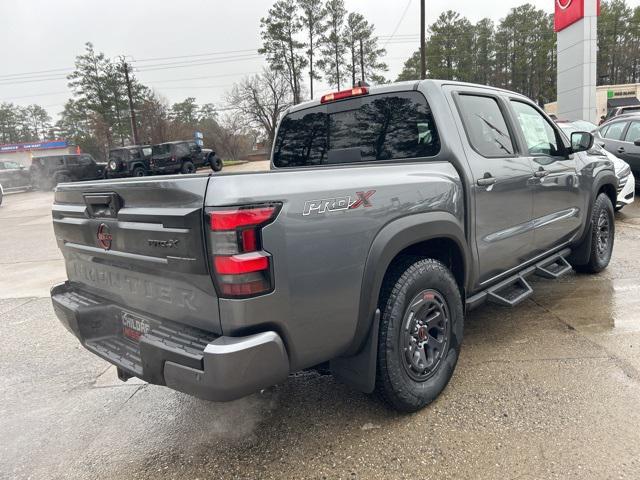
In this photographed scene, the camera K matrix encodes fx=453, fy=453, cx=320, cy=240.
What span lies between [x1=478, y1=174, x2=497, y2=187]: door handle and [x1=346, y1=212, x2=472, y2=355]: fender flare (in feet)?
1.81

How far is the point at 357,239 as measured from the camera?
219cm

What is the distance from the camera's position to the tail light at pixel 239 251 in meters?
1.82

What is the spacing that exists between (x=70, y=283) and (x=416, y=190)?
2250mm

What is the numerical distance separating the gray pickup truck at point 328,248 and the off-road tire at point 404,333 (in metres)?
0.01

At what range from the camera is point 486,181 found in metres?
3.04

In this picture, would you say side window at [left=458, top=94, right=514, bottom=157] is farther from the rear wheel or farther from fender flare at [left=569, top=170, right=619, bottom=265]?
the rear wheel

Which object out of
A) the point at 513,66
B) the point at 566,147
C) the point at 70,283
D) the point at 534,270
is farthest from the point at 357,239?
the point at 513,66

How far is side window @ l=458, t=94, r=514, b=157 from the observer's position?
124 inches

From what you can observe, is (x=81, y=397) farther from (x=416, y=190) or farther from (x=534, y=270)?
(x=534, y=270)

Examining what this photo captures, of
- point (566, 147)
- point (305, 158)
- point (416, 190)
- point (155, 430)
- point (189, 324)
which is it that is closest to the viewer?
point (189, 324)

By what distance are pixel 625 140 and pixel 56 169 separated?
27.1m

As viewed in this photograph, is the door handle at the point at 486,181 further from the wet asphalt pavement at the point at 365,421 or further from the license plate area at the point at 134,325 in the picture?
the license plate area at the point at 134,325

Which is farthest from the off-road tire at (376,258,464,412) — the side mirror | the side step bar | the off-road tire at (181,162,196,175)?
the off-road tire at (181,162,196,175)

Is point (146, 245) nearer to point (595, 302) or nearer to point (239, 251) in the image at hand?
point (239, 251)
